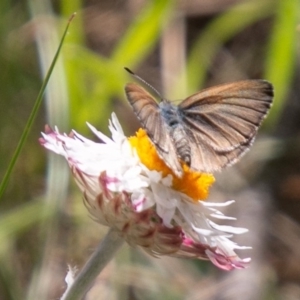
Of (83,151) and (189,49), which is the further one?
(189,49)

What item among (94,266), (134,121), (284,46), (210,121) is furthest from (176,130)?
(134,121)

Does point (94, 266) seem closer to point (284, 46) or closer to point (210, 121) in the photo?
point (210, 121)

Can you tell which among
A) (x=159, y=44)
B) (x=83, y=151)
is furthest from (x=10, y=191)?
(x=83, y=151)

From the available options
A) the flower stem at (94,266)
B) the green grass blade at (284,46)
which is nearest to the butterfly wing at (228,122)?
the flower stem at (94,266)

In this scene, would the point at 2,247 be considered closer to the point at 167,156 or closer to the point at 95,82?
the point at 95,82

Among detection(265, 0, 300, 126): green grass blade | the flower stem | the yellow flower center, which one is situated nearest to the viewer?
the flower stem

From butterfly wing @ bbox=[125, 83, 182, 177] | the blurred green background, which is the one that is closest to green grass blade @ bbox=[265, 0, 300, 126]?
the blurred green background

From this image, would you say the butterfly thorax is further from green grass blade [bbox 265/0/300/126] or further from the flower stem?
green grass blade [bbox 265/0/300/126]

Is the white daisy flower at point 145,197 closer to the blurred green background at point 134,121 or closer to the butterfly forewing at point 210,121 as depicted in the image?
the butterfly forewing at point 210,121
